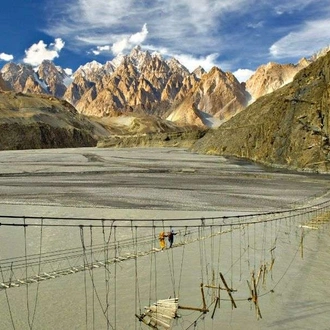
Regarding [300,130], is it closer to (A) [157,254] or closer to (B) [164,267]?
(A) [157,254]

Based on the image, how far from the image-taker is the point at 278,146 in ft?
276

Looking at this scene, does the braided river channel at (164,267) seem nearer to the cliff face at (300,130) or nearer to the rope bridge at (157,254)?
the rope bridge at (157,254)

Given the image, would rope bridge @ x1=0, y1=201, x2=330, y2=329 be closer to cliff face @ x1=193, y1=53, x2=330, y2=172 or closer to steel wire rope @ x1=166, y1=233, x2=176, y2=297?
steel wire rope @ x1=166, y1=233, x2=176, y2=297

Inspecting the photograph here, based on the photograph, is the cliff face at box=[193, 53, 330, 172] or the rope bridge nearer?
the rope bridge

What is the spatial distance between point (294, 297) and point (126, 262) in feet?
25.6

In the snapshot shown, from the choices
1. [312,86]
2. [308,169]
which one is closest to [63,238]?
[308,169]

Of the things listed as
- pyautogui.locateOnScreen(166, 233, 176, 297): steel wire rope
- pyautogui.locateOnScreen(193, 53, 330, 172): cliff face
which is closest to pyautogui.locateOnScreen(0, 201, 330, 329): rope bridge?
pyautogui.locateOnScreen(166, 233, 176, 297): steel wire rope

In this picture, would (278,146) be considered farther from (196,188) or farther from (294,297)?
(294,297)

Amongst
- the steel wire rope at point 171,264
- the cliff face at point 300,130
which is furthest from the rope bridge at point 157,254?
the cliff face at point 300,130

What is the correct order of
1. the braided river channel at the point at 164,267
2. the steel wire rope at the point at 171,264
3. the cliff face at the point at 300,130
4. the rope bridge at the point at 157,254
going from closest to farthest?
the braided river channel at the point at 164,267
the rope bridge at the point at 157,254
the steel wire rope at the point at 171,264
the cliff face at the point at 300,130

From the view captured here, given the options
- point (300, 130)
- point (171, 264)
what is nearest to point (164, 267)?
point (171, 264)

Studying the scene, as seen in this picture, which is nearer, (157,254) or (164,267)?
(164,267)

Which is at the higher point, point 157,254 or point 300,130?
point 300,130

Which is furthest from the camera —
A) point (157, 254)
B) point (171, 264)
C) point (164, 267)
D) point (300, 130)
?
point (300, 130)
